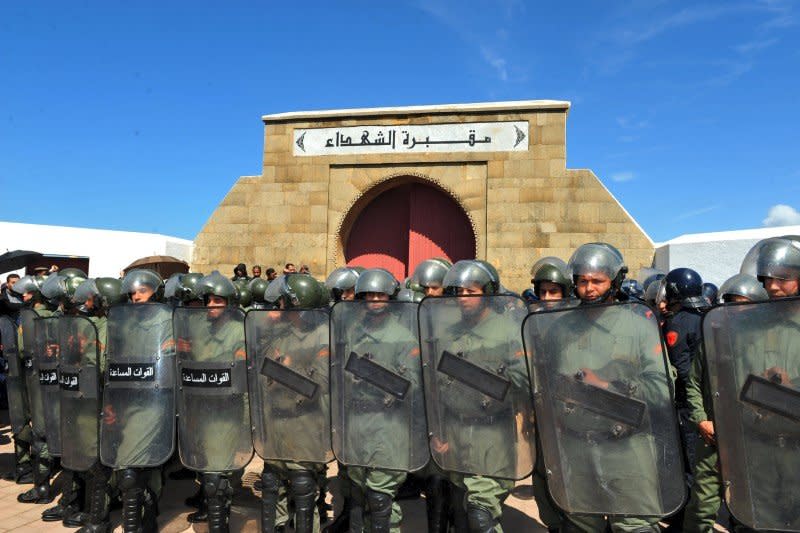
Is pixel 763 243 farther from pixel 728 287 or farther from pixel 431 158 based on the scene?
pixel 431 158

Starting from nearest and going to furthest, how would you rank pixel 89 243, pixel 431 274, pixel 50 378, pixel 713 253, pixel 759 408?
pixel 759 408 < pixel 50 378 < pixel 431 274 < pixel 713 253 < pixel 89 243

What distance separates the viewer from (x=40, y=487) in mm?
4246

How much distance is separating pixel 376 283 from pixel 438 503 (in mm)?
1467

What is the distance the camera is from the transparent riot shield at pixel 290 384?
2.99 metres

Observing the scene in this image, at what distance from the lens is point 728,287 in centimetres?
311

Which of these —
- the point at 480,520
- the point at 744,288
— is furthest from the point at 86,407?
the point at 744,288

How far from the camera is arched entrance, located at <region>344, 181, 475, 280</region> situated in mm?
10445

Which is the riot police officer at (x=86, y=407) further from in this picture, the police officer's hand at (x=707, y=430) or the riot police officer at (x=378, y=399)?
the police officer's hand at (x=707, y=430)

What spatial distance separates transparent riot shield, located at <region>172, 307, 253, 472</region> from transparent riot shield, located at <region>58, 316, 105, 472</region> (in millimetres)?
636

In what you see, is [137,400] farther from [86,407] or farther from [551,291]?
[551,291]

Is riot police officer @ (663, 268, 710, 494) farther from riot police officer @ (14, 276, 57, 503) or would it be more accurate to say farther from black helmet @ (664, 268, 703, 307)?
riot police officer @ (14, 276, 57, 503)

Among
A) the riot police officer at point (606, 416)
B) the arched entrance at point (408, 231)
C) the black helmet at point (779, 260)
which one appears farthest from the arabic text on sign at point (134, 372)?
the arched entrance at point (408, 231)

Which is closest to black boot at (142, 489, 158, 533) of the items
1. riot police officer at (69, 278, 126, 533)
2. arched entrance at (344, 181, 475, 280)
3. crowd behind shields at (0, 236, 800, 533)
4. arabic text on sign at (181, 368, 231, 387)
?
crowd behind shields at (0, 236, 800, 533)

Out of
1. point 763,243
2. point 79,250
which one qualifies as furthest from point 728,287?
point 79,250
